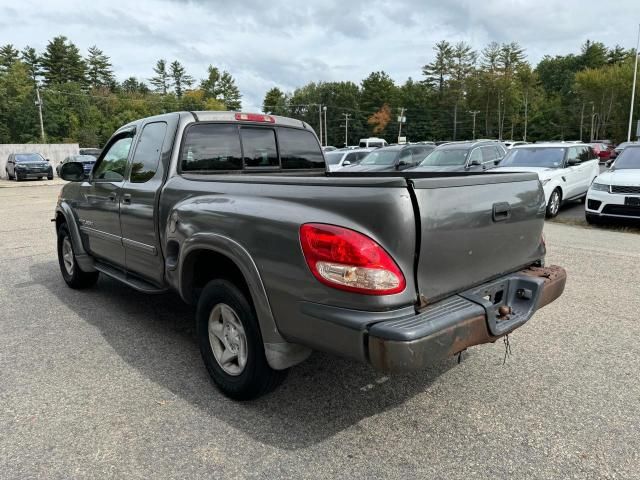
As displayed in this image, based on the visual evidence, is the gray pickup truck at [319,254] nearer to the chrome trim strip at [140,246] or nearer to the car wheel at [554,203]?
the chrome trim strip at [140,246]

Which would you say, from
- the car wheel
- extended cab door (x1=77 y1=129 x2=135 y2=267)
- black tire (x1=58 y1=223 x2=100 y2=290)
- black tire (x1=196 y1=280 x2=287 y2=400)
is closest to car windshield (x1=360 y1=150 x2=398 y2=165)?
the car wheel

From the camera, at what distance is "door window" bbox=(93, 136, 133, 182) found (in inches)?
176

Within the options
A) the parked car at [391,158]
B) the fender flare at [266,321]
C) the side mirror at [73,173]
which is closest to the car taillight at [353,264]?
the fender flare at [266,321]

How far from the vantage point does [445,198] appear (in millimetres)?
2523

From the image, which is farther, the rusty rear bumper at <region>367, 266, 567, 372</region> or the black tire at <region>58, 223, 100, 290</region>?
the black tire at <region>58, 223, 100, 290</region>

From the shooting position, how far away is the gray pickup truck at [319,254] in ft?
7.59

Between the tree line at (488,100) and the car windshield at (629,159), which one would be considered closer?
the car windshield at (629,159)

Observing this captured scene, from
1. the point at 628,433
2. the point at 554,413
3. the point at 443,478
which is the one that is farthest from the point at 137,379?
the point at 628,433

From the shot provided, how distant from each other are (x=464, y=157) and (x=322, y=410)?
11916 millimetres

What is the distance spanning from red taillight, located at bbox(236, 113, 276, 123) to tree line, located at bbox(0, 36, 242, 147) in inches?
1772

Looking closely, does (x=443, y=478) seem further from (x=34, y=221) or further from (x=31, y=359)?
(x=34, y=221)

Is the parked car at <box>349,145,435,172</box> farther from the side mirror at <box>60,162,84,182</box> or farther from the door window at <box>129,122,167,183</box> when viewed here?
the door window at <box>129,122,167,183</box>

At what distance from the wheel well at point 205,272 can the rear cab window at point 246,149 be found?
2.82 feet

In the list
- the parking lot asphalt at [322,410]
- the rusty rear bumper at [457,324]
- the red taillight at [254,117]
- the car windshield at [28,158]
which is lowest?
the parking lot asphalt at [322,410]
